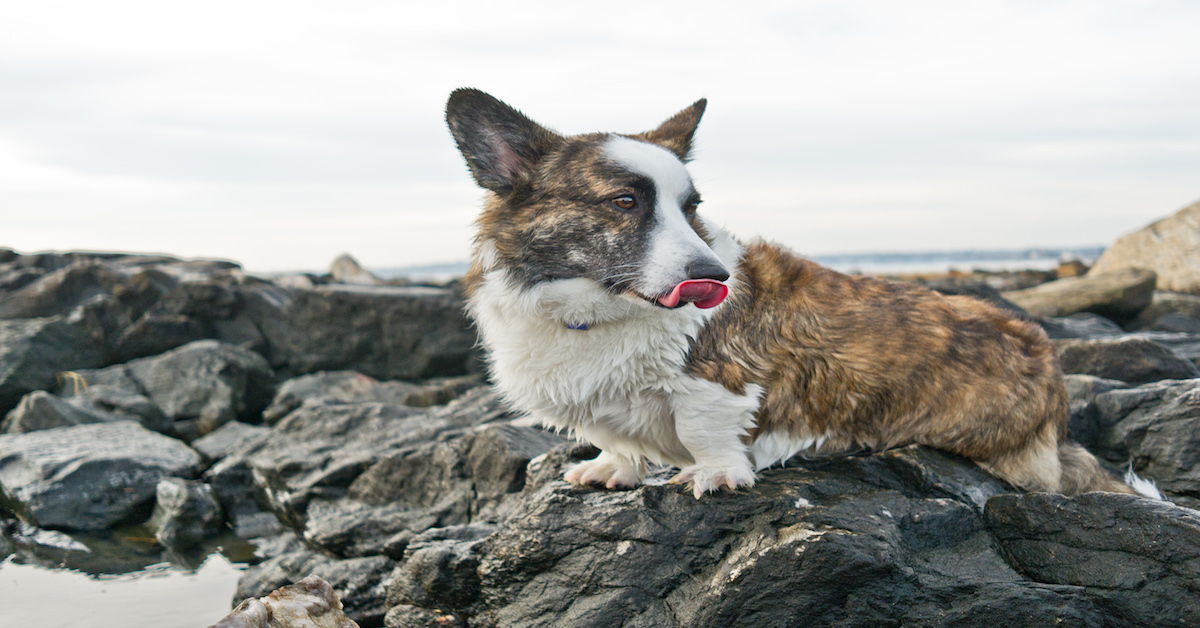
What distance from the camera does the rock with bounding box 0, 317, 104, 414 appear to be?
373 inches

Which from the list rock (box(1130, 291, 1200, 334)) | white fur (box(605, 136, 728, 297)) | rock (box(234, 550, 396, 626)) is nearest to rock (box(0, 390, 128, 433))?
rock (box(234, 550, 396, 626))

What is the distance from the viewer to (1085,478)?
3838 millimetres

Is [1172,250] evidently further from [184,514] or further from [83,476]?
[83,476]

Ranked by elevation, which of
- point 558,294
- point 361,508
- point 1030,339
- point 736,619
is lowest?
point 361,508

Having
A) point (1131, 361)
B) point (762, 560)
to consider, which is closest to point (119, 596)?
point (762, 560)

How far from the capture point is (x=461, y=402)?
7.01 m

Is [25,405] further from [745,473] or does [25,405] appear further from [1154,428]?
[1154,428]

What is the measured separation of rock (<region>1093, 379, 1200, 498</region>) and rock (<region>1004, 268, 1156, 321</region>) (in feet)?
25.7

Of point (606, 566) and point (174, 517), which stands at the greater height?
point (606, 566)

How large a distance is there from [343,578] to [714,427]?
255 centimetres

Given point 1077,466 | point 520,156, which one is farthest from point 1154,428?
point 520,156

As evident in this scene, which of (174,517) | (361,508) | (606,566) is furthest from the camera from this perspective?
(174,517)

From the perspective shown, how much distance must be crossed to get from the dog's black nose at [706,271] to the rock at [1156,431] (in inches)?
117

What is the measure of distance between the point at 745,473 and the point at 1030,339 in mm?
1618
